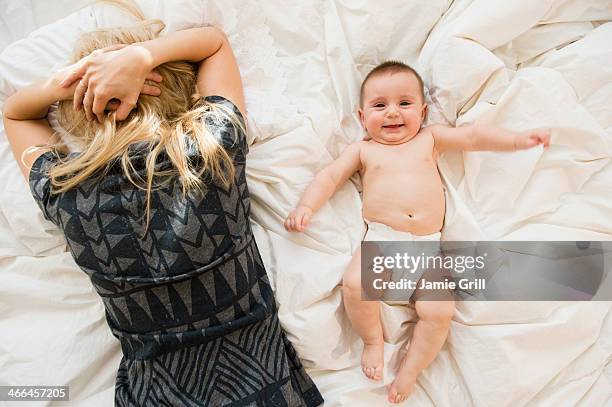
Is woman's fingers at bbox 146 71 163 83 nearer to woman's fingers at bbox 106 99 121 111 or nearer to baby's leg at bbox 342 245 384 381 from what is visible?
woman's fingers at bbox 106 99 121 111

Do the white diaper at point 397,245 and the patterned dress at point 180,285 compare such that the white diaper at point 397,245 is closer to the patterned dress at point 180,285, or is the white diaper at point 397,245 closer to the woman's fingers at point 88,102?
the patterned dress at point 180,285

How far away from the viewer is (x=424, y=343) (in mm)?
993

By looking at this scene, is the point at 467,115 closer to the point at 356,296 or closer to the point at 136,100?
the point at 356,296

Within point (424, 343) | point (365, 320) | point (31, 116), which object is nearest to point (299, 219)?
point (365, 320)

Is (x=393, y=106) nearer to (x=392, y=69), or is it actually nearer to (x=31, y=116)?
(x=392, y=69)

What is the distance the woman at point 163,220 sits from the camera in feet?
2.79

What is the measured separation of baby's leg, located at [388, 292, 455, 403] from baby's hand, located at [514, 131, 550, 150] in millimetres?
315

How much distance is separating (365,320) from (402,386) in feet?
0.44

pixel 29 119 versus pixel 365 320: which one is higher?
pixel 29 119

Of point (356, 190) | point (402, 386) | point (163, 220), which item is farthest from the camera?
point (356, 190)

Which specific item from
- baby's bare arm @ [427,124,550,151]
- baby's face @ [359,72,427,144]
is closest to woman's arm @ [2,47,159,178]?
baby's face @ [359,72,427,144]

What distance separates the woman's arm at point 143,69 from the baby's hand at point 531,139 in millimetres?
516

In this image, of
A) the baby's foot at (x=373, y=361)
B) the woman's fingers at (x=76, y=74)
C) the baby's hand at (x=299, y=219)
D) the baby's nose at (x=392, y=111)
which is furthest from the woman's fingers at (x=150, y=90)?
the baby's foot at (x=373, y=361)

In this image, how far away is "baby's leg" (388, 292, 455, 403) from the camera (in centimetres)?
98
